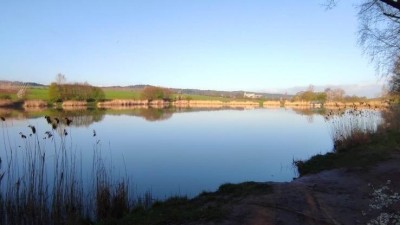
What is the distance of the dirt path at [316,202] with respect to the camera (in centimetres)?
575

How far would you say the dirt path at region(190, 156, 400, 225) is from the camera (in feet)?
18.9

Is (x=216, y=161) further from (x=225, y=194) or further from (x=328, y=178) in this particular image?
(x=225, y=194)

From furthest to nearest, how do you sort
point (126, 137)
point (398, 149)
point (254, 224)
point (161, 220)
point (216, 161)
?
point (126, 137)
point (216, 161)
point (398, 149)
point (161, 220)
point (254, 224)

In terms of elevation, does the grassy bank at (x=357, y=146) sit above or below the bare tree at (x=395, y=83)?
below

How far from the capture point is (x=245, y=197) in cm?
732

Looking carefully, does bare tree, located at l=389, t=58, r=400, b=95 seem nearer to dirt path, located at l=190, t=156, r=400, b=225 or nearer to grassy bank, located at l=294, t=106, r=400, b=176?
grassy bank, located at l=294, t=106, r=400, b=176

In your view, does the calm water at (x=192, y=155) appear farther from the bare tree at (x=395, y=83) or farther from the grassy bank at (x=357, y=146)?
the bare tree at (x=395, y=83)

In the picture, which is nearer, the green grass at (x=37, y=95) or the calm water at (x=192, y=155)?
the calm water at (x=192, y=155)

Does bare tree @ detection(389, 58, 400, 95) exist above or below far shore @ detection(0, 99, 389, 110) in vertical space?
above

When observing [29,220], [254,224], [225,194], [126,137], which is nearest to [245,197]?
[225,194]

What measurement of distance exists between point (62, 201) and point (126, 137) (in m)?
17.1

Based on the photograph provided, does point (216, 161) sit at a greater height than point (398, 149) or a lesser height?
lesser

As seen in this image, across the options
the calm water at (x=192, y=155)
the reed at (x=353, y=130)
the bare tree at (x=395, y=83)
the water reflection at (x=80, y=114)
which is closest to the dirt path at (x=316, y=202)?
the calm water at (x=192, y=155)

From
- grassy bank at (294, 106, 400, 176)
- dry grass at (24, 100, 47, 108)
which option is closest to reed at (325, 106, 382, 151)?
grassy bank at (294, 106, 400, 176)
